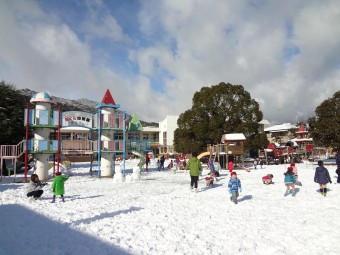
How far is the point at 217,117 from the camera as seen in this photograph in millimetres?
44844

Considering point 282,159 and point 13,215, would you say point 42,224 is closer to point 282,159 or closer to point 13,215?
point 13,215

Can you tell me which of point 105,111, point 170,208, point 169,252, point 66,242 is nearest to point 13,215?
point 66,242

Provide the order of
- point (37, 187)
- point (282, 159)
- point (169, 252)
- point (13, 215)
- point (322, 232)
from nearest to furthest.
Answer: point (169, 252) → point (322, 232) → point (13, 215) → point (37, 187) → point (282, 159)

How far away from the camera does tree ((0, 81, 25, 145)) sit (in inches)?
1095

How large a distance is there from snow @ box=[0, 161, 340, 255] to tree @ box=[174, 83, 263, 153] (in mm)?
31030

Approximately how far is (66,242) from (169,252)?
259 cm

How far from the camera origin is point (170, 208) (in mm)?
11141

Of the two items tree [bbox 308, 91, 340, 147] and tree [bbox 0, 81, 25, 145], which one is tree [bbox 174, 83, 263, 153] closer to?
tree [bbox 308, 91, 340, 147]

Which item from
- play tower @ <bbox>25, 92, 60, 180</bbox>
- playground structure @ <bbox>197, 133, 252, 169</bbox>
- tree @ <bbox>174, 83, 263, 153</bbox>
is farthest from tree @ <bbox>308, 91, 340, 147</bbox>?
play tower @ <bbox>25, 92, 60, 180</bbox>

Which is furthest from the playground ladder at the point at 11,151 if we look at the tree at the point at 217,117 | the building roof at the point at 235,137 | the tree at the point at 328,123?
the tree at the point at 328,123

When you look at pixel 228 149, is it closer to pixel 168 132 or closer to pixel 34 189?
pixel 34 189

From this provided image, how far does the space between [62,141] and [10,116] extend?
24.4ft

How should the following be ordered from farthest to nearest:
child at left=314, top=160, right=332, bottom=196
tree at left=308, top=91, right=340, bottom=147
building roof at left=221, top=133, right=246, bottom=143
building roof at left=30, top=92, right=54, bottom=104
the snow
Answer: building roof at left=221, top=133, right=246, bottom=143 → tree at left=308, top=91, right=340, bottom=147 → building roof at left=30, top=92, right=54, bottom=104 → child at left=314, top=160, right=332, bottom=196 → the snow

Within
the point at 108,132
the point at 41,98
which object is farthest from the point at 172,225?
the point at 108,132
